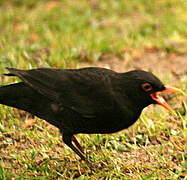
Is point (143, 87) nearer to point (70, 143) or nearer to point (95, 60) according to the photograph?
point (70, 143)

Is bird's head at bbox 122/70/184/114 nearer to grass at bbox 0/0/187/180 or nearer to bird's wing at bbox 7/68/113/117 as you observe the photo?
bird's wing at bbox 7/68/113/117

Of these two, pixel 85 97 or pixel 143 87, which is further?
pixel 85 97

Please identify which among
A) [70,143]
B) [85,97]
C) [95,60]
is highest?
[85,97]

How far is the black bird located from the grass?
40 centimetres

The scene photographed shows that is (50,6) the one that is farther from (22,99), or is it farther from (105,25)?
(22,99)

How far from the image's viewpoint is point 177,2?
393 inches

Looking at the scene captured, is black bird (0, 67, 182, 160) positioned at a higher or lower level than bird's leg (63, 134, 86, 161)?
higher

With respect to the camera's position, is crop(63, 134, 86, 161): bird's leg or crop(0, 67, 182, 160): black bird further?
crop(63, 134, 86, 161): bird's leg

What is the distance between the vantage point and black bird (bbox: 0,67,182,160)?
4344 mm

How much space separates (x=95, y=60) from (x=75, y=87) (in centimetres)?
314

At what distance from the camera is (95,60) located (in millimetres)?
7652

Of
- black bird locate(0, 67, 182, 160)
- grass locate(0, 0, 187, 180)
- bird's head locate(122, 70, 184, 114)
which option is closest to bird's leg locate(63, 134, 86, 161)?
black bird locate(0, 67, 182, 160)

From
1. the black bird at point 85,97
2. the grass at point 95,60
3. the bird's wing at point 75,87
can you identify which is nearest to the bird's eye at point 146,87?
the black bird at point 85,97

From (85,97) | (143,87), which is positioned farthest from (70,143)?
(143,87)
